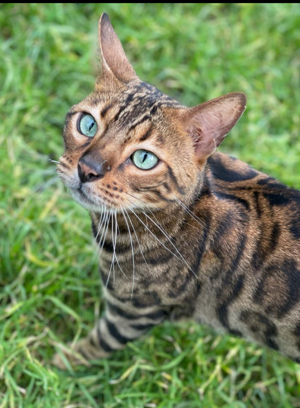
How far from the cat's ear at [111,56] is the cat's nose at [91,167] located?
1.72ft

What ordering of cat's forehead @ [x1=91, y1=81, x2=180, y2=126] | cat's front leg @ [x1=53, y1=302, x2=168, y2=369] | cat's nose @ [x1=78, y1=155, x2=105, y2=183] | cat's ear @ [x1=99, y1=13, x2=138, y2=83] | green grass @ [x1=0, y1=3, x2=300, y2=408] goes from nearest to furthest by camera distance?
cat's nose @ [x1=78, y1=155, x2=105, y2=183] → cat's forehead @ [x1=91, y1=81, x2=180, y2=126] → cat's ear @ [x1=99, y1=13, x2=138, y2=83] → cat's front leg @ [x1=53, y1=302, x2=168, y2=369] → green grass @ [x1=0, y1=3, x2=300, y2=408]

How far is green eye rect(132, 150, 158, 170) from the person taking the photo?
2.27 m

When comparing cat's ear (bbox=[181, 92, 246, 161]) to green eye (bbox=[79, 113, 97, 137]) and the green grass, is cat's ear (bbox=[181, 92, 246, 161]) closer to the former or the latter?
green eye (bbox=[79, 113, 97, 137])

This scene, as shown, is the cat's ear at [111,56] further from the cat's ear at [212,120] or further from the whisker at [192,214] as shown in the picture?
the whisker at [192,214]

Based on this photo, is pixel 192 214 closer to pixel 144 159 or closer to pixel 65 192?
pixel 144 159

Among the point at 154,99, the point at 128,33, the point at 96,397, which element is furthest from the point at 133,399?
the point at 128,33

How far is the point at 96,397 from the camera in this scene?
3.15 m

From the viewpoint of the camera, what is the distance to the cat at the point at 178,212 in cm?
227

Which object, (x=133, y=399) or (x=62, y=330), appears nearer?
(x=133, y=399)

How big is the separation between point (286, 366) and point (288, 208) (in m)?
1.35

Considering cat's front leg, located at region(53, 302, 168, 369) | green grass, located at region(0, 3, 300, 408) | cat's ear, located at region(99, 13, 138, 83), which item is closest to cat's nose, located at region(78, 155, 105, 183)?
cat's ear, located at region(99, 13, 138, 83)

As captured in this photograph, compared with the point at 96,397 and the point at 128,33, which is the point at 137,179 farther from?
the point at 128,33

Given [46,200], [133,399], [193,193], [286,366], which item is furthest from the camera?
[46,200]

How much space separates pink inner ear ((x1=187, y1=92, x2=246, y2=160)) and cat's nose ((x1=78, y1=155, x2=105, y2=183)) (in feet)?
1.54
